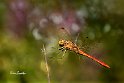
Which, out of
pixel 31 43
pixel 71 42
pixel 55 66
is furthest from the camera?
pixel 31 43

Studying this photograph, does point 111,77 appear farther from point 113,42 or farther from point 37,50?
point 37,50

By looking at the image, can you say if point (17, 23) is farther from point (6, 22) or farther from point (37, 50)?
point (37, 50)

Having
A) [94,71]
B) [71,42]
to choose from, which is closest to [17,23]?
[94,71]

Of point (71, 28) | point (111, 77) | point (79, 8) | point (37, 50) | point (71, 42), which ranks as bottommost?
point (71, 42)

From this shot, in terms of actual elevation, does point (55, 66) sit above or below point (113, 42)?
below

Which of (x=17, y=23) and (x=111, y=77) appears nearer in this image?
(x=111, y=77)

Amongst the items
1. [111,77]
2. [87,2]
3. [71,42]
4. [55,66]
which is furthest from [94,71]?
[71,42]

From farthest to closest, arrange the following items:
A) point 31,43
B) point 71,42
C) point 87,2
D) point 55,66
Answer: point 87,2 → point 31,43 → point 55,66 → point 71,42
